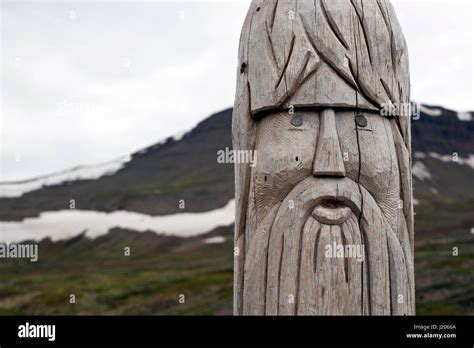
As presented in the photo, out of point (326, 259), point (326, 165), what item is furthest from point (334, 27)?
point (326, 259)

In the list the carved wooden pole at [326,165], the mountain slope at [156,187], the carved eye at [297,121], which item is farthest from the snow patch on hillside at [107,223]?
the carved eye at [297,121]

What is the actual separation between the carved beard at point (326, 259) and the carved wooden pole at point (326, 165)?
0.01 m

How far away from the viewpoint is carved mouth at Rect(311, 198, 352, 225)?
24.7 feet

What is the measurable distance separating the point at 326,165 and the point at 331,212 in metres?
0.47

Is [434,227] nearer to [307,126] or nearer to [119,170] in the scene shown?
[119,170]

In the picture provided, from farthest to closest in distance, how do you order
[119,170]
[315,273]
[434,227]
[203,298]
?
1. [119,170]
2. [434,227]
3. [203,298]
4. [315,273]

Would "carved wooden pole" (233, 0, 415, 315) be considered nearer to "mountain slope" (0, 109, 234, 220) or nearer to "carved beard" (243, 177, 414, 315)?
"carved beard" (243, 177, 414, 315)

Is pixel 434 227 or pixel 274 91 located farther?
pixel 434 227

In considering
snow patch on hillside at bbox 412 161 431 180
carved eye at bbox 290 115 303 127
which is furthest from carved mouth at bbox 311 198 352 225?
snow patch on hillside at bbox 412 161 431 180

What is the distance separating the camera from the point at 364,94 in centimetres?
772

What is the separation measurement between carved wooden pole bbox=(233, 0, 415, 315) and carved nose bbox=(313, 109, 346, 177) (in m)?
0.01

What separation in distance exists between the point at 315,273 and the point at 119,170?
51.4 m
